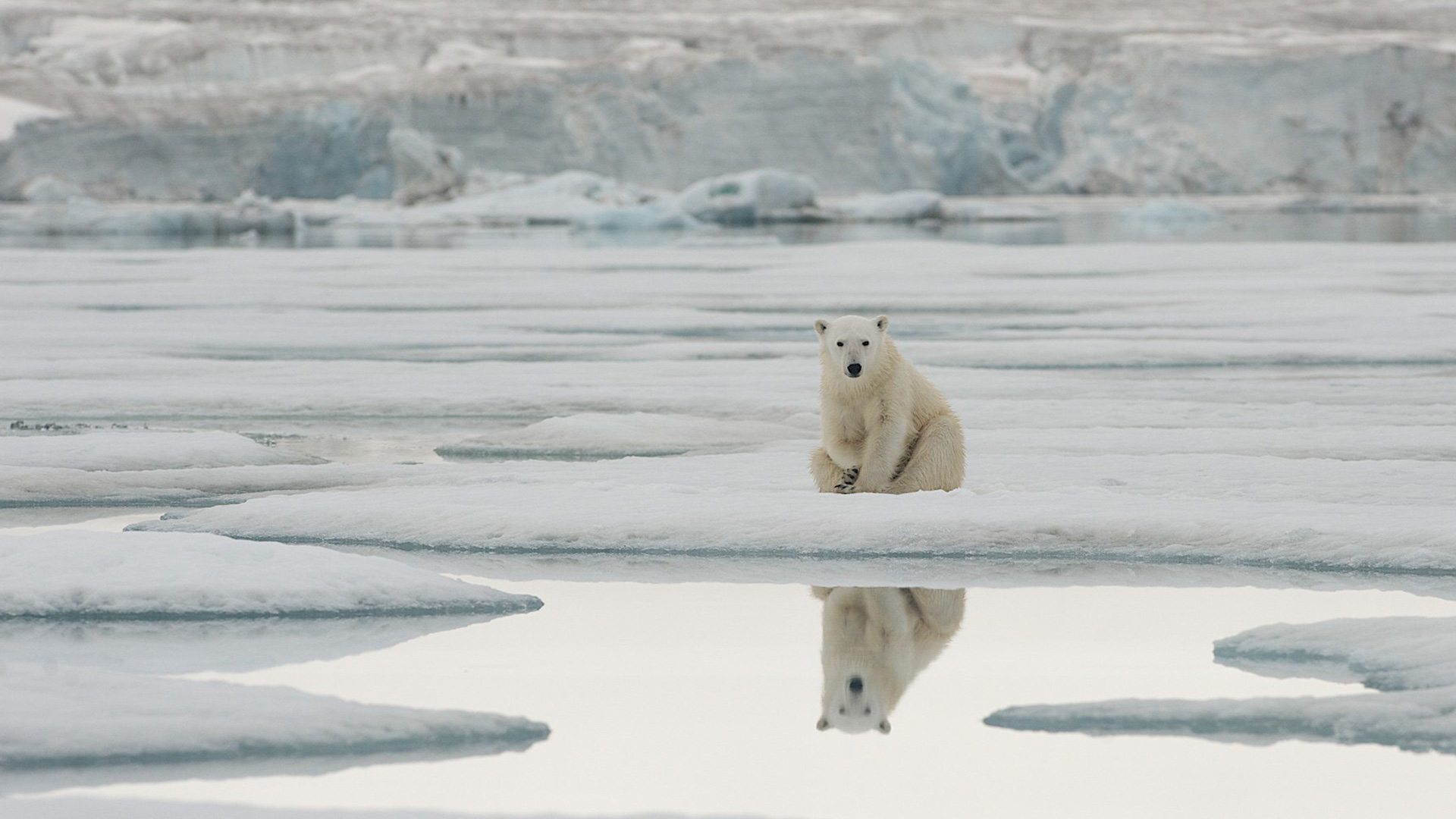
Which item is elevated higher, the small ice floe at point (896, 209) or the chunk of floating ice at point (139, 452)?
the small ice floe at point (896, 209)

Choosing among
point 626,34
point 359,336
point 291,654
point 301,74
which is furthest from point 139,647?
point 626,34

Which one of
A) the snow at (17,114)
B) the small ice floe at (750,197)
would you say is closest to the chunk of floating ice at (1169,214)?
the small ice floe at (750,197)

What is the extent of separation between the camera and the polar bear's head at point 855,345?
142 inches

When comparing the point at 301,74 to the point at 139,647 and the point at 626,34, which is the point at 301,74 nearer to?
the point at 626,34

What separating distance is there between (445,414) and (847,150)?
22746mm

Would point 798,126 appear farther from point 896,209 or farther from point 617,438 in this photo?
point 617,438

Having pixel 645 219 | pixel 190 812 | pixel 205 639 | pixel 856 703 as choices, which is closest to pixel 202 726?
pixel 190 812

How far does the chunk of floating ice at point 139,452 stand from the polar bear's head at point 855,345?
170 centimetres

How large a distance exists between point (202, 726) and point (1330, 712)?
1456 mm

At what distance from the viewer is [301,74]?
38.6 metres

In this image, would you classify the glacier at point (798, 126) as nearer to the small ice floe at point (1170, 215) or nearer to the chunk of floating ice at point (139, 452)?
the small ice floe at point (1170, 215)

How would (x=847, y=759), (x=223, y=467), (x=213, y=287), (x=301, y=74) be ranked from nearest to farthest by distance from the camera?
(x=847, y=759) → (x=223, y=467) → (x=213, y=287) → (x=301, y=74)

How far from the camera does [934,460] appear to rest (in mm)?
3836

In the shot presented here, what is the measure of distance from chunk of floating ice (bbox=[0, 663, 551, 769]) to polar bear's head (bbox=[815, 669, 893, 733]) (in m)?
0.39
